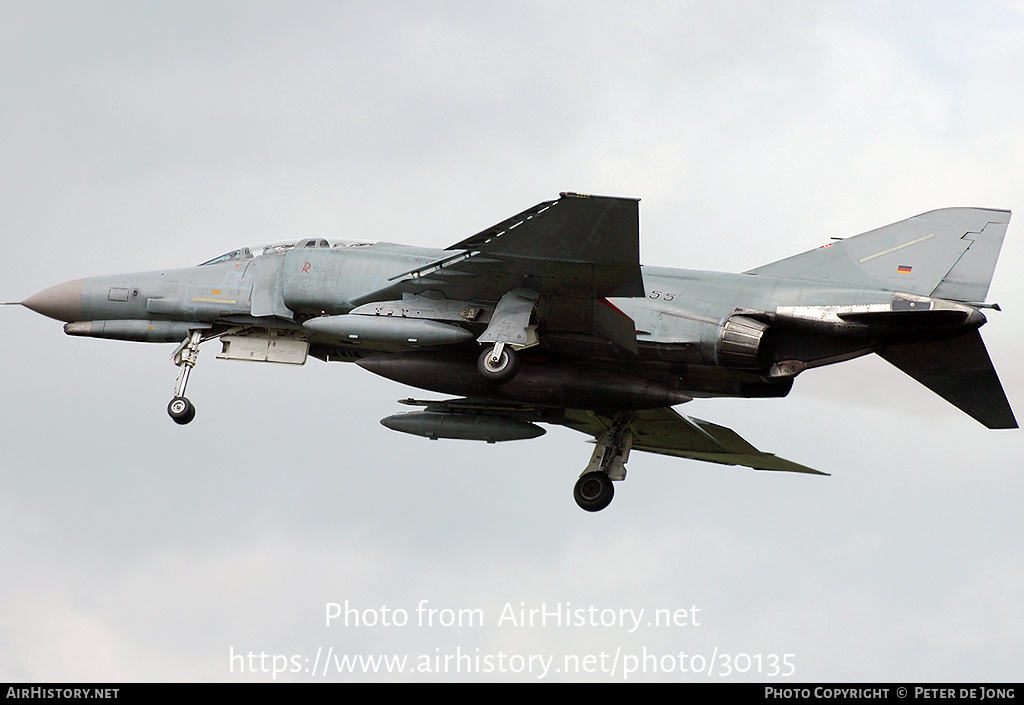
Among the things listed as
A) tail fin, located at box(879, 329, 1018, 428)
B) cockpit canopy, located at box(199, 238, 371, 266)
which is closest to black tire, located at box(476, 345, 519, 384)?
cockpit canopy, located at box(199, 238, 371, 266)

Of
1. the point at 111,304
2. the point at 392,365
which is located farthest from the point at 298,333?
the point at 111,304

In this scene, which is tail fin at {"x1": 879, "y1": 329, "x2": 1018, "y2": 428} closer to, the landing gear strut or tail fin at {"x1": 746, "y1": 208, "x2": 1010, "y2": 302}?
tail fin at {"x1": 746, "y1": 208, "x2": 1010, "y2": 302}

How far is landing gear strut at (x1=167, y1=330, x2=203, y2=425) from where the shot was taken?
80.9ft

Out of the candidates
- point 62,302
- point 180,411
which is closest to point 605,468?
point 180,411

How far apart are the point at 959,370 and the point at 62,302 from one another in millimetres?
16730

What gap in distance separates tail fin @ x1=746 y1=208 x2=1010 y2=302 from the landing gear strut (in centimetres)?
1062

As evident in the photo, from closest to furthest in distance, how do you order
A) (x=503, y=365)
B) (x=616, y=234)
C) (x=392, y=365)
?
(x=616, y=234)
(x=503, y=365)
(x=392, y=365)

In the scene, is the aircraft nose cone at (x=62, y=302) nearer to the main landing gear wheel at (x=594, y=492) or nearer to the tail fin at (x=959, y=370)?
the main landing gear wheel at (x=594, y=492)

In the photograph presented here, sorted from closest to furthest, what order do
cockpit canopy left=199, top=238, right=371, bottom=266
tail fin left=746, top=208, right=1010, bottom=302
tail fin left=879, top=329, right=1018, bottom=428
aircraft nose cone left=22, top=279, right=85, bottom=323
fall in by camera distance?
tail fin left=879, top=329, right=1018, bottom=428 → tail fin left=746, top=208, right=1010, bottom=302 → cockpit canopy left=199, top=238, right=371, bottom=266 → aircraft nose cone left=22, top=279, right=85, bottom=323

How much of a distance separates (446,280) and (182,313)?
589 cm

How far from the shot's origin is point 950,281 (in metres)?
22.4
